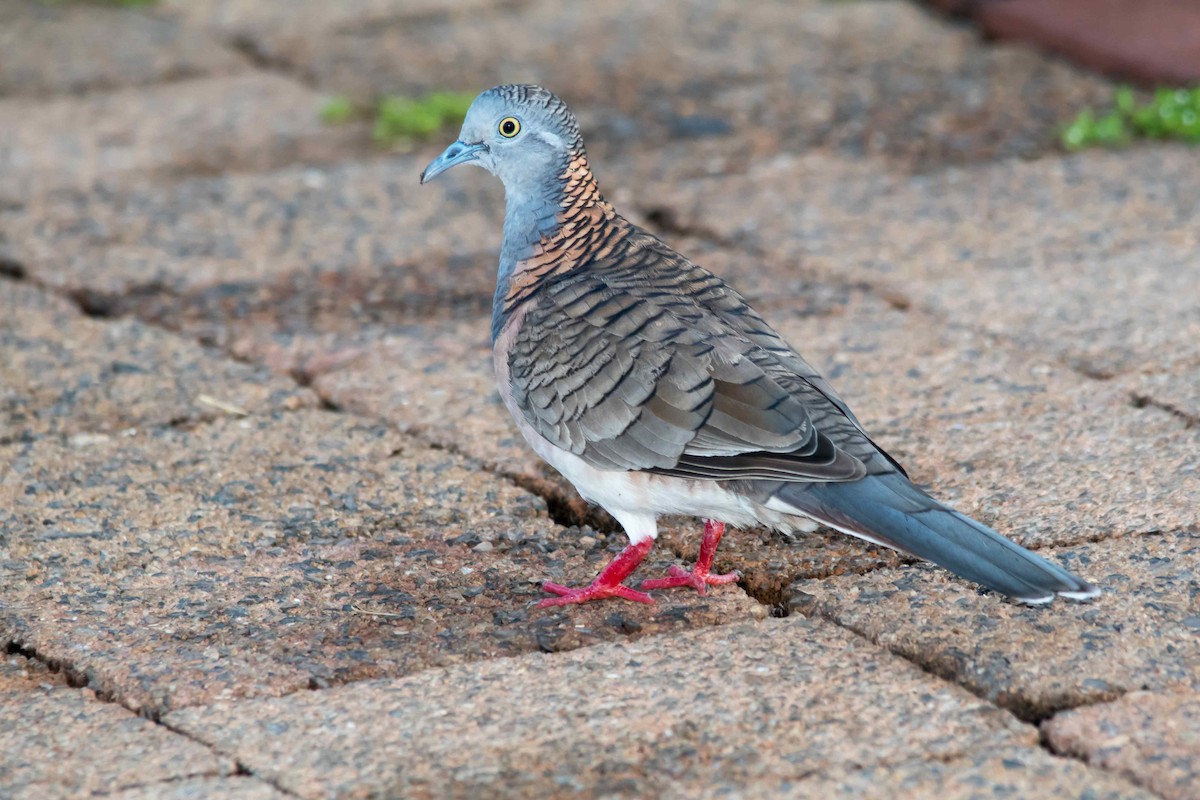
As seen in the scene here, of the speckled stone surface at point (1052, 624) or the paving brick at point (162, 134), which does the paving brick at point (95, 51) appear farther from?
the speckled stone surface at point (1052, 624)

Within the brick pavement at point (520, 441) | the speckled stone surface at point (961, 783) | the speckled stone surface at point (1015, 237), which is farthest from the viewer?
the speckled stone surface at point (1015, 237)

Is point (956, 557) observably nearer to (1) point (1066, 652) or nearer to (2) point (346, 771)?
(1) point (1066, 652)

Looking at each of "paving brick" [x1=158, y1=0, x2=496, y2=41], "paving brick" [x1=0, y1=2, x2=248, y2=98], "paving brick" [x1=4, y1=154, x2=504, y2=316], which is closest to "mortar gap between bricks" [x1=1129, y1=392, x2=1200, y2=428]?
"paving brick" [x1=4, y1=154, x2=504, y2=316]

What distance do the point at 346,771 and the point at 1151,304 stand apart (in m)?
3.22

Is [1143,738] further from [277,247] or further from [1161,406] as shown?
[277,247]

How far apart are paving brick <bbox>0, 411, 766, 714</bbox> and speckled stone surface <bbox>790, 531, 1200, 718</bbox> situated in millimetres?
283

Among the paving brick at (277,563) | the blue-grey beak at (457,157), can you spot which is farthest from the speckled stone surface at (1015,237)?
the paving brick at (277,563)

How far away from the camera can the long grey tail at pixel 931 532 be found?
117 inches

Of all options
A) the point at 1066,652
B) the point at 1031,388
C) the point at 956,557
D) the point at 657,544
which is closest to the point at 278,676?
the point at 657,544

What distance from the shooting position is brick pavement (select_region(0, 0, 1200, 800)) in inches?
113

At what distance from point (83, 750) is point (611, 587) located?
118cm

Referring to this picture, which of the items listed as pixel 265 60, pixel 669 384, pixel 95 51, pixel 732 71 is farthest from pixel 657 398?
pixel 95 51

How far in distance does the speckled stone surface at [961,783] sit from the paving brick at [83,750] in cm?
90

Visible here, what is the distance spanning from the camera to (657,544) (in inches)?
151
